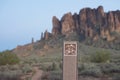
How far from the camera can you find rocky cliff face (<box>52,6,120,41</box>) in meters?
110

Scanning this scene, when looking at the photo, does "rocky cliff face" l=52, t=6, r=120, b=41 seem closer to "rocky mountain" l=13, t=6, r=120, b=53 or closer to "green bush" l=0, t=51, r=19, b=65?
"rocky mountain" l=13, t=6, r=120, b=53

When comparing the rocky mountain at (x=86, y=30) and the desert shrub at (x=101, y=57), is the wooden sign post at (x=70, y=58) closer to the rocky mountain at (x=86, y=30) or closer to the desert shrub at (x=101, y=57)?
the desert shrub at (x=101, y=57)

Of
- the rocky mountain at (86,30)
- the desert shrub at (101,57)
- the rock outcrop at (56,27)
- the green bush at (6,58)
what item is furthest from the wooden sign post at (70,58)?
the rock outcrop at (56,27)

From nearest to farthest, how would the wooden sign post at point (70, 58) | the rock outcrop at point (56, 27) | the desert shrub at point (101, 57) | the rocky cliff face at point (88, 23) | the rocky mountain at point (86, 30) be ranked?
the wooden sign post at point (70, 58)
the desert shrub at point (101, 57)
the rocky mountain at point (86, 30)
the rocky cliff face at point (88, 23)
the rock outcrop at point (56, 27)

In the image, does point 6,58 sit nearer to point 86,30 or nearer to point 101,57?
point 101,57

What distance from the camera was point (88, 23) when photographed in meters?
117

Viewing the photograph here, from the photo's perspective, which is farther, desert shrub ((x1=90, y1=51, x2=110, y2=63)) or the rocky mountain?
the rocky mountain

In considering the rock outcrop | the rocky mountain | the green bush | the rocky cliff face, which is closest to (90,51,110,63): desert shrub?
the green bush

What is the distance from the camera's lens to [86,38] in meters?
103

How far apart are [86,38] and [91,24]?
1309cm

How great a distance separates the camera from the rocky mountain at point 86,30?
323ft

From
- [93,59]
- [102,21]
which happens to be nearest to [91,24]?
[102,21]

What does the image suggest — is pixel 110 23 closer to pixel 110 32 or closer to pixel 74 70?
pixel 110 32

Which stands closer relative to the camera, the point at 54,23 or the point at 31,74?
the point at 31,74
